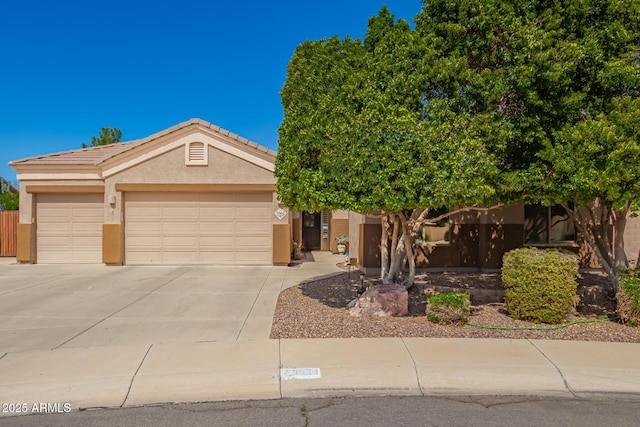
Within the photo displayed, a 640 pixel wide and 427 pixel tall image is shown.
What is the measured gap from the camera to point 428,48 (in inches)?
257

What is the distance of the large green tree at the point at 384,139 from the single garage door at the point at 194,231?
683 centimetres

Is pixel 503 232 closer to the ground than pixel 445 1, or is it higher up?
closer to the ground

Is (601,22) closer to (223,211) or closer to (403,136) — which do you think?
(403,136)

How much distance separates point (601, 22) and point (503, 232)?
6.37 m

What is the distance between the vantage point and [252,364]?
5211mm

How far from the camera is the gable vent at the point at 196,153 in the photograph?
1366cm

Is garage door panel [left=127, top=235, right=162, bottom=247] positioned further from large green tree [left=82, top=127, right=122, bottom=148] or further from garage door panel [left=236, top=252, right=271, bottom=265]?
large green tree [left=82, top=127, right=122, bottom=148]

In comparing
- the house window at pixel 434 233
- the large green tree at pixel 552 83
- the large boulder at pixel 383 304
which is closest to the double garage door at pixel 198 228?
the house window at pixel 434 233

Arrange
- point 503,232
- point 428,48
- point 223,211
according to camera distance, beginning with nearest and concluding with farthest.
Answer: point 428,48, point 503,232, point 223,211

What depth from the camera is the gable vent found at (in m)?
13.7

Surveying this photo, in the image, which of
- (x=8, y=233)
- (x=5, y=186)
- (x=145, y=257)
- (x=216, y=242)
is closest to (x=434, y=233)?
(x=216, y=242)

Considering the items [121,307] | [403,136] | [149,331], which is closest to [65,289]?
[121,307]

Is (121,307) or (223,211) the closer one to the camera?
(121,307)

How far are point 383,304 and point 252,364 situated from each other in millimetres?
2830
